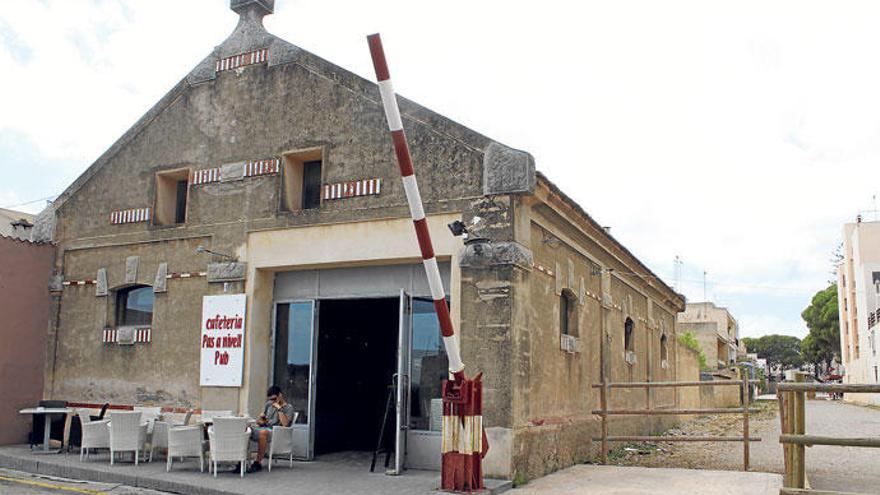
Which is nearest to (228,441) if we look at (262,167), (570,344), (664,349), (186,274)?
(186,274)

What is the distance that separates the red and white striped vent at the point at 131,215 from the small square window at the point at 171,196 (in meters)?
0.22

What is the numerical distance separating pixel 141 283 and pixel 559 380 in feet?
25.6

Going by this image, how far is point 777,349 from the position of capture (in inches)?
4670

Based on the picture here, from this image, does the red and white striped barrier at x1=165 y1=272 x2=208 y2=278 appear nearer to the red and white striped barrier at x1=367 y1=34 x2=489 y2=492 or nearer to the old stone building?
the old stone building

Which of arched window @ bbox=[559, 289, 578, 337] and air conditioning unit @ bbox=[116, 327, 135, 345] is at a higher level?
arched window @ bbox=[559, 289, 578, 337]

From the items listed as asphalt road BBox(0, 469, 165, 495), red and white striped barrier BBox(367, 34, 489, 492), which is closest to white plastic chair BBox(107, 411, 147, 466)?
asphalt road BBox(0, 469, 165, 495)

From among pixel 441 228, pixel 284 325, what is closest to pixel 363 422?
pixel 284 325

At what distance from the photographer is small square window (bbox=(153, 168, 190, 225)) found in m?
14.4

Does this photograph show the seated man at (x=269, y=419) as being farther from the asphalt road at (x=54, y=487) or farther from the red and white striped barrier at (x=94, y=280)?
the red and white striped barrier at (x=94, y=280)

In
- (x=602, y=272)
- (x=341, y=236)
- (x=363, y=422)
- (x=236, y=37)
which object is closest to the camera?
(x=341, y=236)

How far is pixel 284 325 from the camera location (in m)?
13.2

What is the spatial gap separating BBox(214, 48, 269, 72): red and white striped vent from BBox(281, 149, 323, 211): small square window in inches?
79.0

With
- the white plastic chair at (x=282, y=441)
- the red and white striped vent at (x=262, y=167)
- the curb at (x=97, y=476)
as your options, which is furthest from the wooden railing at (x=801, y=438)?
the red and white striped vent at (x=262, y=167)

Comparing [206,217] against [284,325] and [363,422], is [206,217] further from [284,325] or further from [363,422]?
[363,422]
